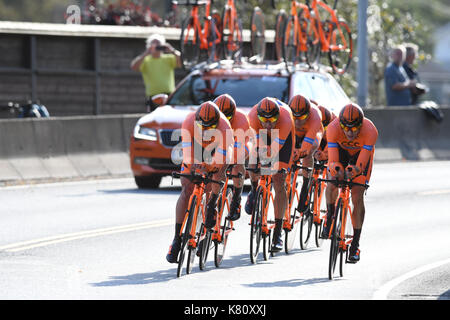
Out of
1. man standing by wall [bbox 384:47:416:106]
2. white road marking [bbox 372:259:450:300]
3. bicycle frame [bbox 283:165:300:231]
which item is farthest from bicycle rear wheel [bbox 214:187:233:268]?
man standing by wall [bbox 384:47:416:106]

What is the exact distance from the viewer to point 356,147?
36.9ft

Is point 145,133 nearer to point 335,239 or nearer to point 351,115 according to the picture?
point 351,115

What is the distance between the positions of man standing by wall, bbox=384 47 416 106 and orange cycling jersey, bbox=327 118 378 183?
13.0 metres

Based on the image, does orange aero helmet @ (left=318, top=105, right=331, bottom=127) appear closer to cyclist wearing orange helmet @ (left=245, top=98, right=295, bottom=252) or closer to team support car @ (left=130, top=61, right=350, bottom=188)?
cyclist wearing orange helmet @ (left=245, top=98, right=295, bottom=252)

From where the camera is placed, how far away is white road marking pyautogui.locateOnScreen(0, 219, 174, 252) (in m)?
12.5

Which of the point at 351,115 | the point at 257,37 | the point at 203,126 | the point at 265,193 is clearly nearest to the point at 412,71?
the point at 257,37

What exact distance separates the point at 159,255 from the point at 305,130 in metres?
2.02

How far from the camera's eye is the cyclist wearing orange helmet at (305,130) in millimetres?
12617
